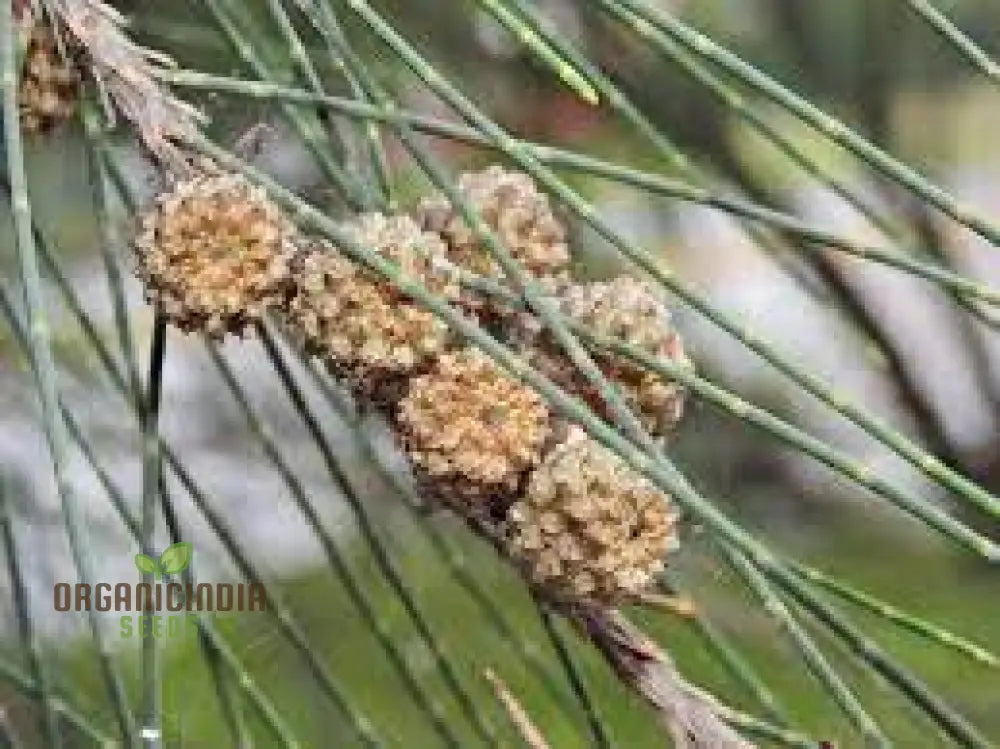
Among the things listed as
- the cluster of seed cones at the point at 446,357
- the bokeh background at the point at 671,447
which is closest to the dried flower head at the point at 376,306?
the cluster of seed cones at the point at 446,357

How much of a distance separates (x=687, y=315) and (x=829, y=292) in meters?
0.11

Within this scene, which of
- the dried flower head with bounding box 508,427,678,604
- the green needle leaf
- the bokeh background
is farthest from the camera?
the bokeh background

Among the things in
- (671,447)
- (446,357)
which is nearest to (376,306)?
(446,357)

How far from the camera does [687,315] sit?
113 cm

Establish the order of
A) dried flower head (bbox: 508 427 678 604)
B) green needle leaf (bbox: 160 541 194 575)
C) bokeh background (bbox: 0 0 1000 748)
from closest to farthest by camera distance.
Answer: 1. dried flower head (bbox: 508 427 678 604)
2. green needle leaf (bbox: 160 541 194 575)
3. bokeh background (bbox: 0 0 1000 748)

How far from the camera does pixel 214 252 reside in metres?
0.35

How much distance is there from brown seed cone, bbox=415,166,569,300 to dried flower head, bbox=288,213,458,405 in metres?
0.03

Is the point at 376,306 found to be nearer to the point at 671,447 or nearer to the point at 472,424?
the point at 472,424

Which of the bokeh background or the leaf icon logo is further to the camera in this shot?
the bokeh background

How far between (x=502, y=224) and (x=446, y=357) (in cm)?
4

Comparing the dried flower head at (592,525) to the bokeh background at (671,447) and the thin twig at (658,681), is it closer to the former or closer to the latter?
the thin twig at (658,681)

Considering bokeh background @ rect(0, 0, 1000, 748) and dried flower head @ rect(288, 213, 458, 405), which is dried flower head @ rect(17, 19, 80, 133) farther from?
bokeh background @ rect(0, 0, 1000, 748)

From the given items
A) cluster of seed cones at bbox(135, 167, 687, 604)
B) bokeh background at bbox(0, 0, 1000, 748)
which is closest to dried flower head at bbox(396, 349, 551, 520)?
cluster of seed cones at bbox(135, 167, 687, 604)

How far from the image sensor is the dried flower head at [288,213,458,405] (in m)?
0.35
